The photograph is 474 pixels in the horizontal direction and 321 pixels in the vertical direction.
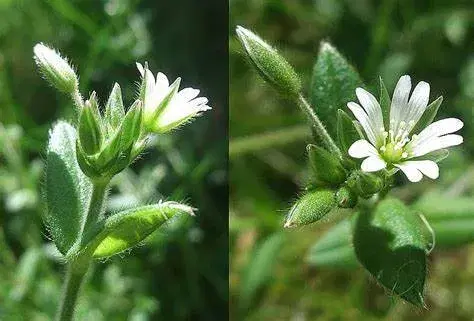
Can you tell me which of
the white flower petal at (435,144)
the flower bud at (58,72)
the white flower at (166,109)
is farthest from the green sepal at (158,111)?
the white flower petal at (435,144)

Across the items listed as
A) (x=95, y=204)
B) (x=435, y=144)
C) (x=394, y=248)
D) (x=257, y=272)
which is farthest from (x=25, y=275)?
(x=435, y=144)

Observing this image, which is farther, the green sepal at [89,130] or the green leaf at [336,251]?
the green leaf at [336,251]

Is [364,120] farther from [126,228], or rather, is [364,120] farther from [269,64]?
[126,228]

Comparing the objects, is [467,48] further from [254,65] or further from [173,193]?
[254,65]

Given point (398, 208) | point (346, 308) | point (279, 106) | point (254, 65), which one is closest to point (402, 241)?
point (398, 208)

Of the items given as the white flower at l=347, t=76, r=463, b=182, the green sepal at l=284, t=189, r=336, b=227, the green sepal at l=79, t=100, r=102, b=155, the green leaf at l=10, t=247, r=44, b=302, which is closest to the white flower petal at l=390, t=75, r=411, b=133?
the white flower at l=347, t=76, r=463, b=182

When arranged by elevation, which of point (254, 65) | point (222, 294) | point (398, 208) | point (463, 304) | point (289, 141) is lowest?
point (463, 304)

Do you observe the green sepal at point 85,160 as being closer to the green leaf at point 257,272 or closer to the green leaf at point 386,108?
the green leaf at point 386,108

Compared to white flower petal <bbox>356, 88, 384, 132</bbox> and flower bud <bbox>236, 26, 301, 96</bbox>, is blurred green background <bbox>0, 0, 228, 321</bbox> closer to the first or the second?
flower bud <bbox>236, 26, 301, 96</bbox>
